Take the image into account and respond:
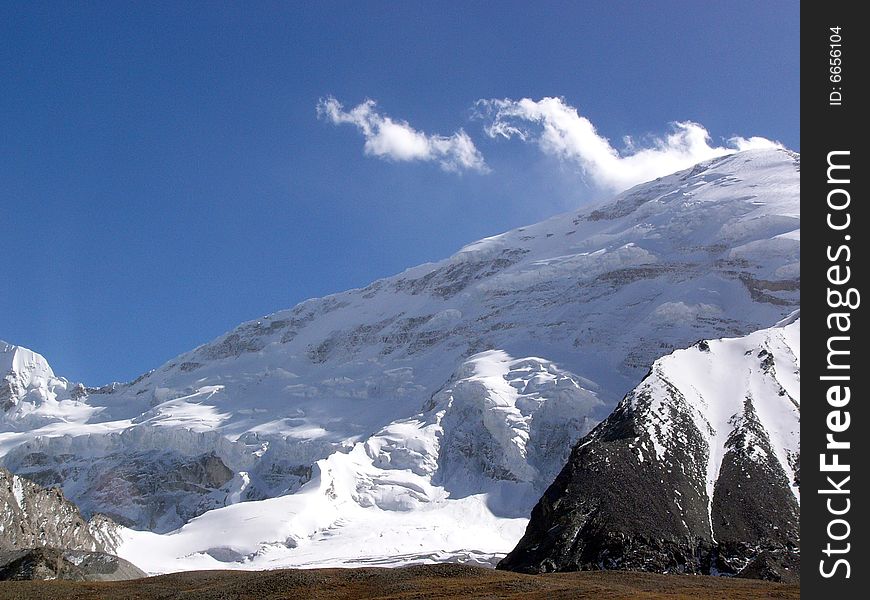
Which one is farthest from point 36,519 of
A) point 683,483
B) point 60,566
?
point 683,483

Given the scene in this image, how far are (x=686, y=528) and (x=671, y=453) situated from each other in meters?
14.3

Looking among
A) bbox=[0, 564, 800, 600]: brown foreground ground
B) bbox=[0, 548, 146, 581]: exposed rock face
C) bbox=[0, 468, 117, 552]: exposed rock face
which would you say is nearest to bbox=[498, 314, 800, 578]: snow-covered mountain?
bbox=[0, 564, 800, 600]: brown foreground ground

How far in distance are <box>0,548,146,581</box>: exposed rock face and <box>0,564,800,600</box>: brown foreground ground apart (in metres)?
12.8

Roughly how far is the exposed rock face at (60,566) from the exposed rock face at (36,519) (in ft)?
73.5

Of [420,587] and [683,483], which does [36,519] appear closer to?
[420,587]

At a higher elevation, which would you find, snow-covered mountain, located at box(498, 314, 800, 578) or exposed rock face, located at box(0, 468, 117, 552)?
snow-covered mountain, located at box(498, 314, 800, 578)

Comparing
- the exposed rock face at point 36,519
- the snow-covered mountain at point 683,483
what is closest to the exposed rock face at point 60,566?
the exposed rock face at point 36,519

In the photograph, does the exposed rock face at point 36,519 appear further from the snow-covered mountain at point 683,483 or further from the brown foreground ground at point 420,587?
the snow-covered mountain at point 683,483

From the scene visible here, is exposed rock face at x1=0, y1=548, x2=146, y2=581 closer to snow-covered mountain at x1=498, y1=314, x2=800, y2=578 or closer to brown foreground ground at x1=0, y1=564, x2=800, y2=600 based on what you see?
brown foreground ground at x1=0, y1=564, x2=800, y2=600

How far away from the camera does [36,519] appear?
395 feet

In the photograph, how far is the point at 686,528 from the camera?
275 feet

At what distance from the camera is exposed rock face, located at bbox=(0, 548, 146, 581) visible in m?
78.8
